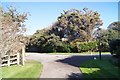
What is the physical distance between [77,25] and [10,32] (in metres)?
29.7

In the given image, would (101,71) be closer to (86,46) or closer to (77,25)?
(86,46)

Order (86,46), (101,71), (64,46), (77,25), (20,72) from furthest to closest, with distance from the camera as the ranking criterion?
(77,25), (64,46), (86,46), (101,71), (20,72)

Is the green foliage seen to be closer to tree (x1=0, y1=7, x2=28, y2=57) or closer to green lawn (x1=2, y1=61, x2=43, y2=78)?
tree (x1=0, y1=7, x2=28, y2=57)

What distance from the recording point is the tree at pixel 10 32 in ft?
55.2

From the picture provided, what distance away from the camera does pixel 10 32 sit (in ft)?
62.2

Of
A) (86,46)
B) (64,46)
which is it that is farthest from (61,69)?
(86,46)

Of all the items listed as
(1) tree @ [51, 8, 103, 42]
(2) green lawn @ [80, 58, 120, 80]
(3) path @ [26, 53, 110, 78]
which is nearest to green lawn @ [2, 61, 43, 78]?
(3) path @ [26, 53, 110, 78]

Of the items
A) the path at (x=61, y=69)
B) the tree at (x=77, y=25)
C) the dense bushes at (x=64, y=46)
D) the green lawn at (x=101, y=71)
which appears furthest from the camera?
the tree at (x=77, y=25)

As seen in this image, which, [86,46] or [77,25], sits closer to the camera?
[86,46]

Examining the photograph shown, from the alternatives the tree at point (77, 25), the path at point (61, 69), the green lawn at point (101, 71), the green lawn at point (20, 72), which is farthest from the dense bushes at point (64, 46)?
the green lawn at point (20, 72)

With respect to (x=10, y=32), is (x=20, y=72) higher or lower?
lower

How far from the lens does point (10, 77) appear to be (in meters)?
15.0

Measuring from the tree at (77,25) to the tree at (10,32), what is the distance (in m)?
24.3

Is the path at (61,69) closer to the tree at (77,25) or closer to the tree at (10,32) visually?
the tree at (10,32)
